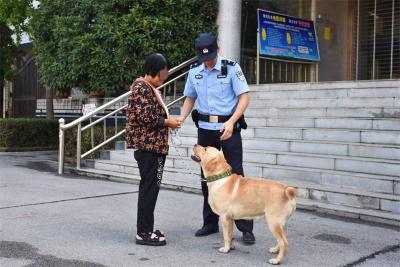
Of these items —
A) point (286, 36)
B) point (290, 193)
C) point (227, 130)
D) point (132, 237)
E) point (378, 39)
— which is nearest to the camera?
point (290, 193)

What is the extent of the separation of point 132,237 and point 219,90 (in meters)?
1.61

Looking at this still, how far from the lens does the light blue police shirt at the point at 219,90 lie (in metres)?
4.50

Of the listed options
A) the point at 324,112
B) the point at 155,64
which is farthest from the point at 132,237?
the point at 324,112

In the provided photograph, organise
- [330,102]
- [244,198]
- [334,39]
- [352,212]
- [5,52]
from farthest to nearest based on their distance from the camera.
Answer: [5,52] → [334,39] → [330,102] → [352,212] → [244,198]

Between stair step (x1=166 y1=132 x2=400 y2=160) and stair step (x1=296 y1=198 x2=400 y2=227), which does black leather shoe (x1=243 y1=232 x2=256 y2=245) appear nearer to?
stair step (x1=296 y1=198 x2=400 y2=227)

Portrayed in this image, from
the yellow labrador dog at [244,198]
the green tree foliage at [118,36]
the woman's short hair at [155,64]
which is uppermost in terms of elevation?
the green tree foliage at [118,36]

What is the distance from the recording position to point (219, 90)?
4.53 meters

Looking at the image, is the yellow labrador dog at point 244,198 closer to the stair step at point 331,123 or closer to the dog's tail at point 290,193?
the dog's tail at point 290,193

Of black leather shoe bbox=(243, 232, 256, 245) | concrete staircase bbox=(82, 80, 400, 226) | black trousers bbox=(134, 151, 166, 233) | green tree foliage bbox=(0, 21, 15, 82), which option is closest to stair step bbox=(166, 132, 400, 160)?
concrete staircase bbox=(82, 80, 400, 226)

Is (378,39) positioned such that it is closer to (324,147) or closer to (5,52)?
(324,147)

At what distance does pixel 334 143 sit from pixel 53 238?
4.05m

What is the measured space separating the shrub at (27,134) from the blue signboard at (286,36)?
21.2 feet

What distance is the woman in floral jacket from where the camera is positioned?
4.32 metres

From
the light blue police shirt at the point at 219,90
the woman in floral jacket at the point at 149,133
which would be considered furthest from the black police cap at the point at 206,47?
the woman in floral jacket at the point at 149,133
